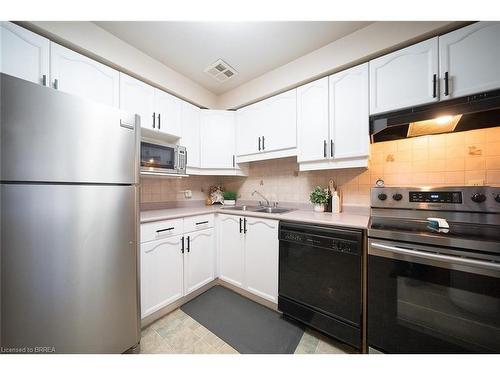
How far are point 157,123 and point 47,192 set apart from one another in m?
1.09

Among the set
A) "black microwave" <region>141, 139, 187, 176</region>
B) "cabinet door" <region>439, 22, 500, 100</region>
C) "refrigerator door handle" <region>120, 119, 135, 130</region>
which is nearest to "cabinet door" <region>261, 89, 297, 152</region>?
"black microwave" <region>141, 139, 187, 176</region>

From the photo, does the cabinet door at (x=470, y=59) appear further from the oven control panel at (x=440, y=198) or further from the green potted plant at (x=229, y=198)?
the green potted plant at (x=229, y=198)

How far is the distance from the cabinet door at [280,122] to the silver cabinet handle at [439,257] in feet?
3.66

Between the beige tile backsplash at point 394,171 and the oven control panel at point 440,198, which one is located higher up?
the beige tile backsplash at point 394,171

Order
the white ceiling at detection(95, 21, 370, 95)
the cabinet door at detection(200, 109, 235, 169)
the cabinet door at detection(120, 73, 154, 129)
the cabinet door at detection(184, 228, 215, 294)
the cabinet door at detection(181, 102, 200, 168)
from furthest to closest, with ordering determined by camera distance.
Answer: the cabinet door at detection(200, 109, 235, 169) → the cabinet door at detection(181, 102, 200, 168) → the cabinet door at detection(184, 228, 215, 294) → the cabinet door at detection(120, 73, 154, 129) → the white ceiling at detection(95, 21, 370, 95)

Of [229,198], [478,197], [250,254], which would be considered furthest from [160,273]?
[478,197]

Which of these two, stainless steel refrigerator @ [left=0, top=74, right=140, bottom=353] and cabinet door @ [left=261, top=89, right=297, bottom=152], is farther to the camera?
cabinet door @ [left=261, top=89, right=297, bottom=152]

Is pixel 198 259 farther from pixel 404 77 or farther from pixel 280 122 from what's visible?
pixel 404 77

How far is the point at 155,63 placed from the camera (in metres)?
1.65

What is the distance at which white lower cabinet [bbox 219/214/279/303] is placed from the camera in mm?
1531

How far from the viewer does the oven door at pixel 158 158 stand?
4.99 feet

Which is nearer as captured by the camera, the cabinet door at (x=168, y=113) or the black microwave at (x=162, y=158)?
the black microwave at (x=162, y=158)

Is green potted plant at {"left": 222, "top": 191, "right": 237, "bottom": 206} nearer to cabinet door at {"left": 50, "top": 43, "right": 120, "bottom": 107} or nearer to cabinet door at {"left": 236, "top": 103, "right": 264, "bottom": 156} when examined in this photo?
cabinet door at {"left": 236, "top": 103, "right": 264, "bottom": 156}

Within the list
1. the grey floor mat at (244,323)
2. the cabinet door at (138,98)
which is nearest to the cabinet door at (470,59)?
the grey floor mat at (244,323)
